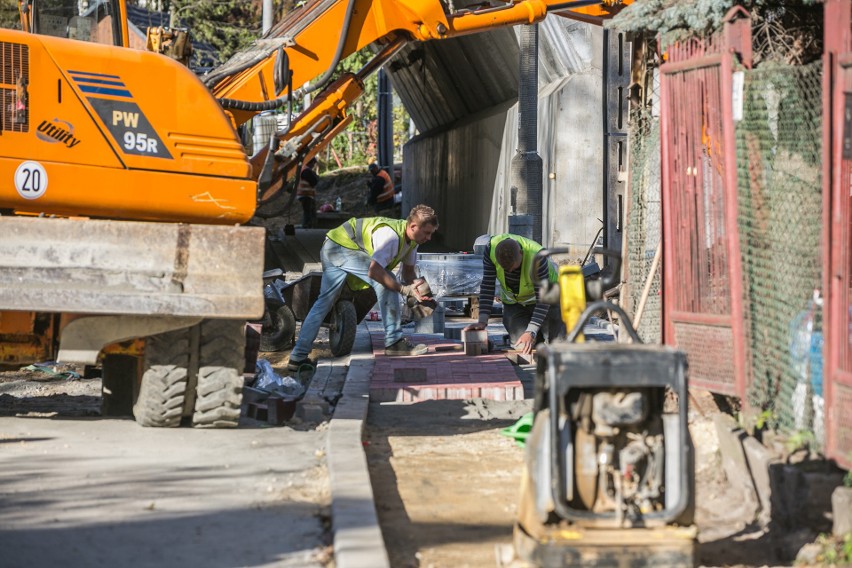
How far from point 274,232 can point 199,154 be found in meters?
21.3

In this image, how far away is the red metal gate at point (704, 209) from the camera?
22.5 ft

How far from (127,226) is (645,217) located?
3.73m

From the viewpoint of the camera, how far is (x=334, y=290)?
1144cm

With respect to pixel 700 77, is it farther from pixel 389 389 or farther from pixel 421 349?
pixel 421 349

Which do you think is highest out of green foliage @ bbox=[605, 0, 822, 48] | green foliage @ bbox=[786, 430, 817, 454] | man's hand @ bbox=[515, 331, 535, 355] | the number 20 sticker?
green foliage @ bbox=[605, 0, 822, 48]

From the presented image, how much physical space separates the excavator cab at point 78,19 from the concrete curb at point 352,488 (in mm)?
3241

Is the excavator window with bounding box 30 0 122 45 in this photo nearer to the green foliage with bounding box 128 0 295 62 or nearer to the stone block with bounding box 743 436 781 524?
the stone block with bounding box 743 436 781 524

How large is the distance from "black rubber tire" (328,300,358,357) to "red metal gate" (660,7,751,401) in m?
4.93

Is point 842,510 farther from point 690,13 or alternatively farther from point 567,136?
point 567,136

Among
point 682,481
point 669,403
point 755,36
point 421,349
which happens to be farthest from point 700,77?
point 421,349

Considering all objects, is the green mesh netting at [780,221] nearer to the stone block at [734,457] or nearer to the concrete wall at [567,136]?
the stone block at [734,457]

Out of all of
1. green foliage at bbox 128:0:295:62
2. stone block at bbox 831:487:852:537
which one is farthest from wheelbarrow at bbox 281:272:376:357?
green foliage at bbox 128:0:295:62

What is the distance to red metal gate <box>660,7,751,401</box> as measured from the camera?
22.5 feet

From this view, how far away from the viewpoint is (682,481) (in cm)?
506
